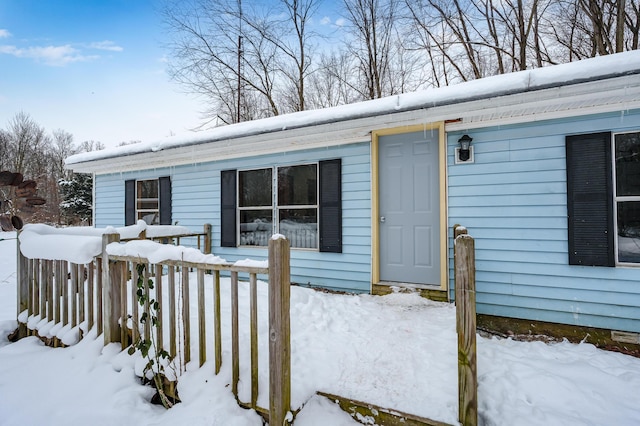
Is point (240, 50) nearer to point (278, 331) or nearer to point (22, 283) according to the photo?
point (22, 283)

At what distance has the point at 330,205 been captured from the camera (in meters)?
4.45

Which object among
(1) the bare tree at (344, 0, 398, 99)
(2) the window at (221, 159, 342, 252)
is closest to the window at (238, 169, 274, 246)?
(2) the window at (221, 159, 342, 252)

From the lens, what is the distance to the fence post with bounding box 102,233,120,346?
2.48m

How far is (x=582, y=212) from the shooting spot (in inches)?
123

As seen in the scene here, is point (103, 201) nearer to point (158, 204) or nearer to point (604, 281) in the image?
point (158, 204)

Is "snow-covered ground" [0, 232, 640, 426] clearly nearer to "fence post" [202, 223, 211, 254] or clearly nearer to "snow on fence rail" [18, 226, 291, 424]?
"snow on fence rail" [18, 226, 291, 424]

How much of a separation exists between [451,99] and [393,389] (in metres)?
2.76

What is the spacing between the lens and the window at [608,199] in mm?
3018

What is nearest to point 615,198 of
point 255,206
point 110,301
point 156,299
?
point 156,299

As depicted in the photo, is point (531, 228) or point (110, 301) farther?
point (531, 228)

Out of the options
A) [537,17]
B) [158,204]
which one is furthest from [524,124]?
[537,17]

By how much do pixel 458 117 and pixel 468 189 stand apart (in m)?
0.88

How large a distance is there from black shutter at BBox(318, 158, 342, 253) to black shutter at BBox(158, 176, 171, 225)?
11.2 feet

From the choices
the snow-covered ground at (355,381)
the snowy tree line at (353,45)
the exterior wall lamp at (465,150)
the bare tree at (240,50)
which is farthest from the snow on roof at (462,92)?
the bare tree at (240,50)
